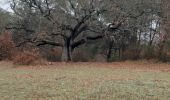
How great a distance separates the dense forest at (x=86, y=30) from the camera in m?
31.1

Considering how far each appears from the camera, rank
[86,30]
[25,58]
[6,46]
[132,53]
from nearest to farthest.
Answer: [25,58]
[6,46]
[132,53]
[86,30]

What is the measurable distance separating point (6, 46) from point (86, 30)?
7.30 metres

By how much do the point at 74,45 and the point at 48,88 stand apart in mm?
22160

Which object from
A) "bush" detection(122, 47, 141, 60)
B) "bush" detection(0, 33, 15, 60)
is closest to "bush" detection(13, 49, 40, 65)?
"bush" detection(0, 33, 15, 60)

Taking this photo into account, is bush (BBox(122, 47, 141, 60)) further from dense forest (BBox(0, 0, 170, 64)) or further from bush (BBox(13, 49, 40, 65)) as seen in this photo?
bush (BBox(13, 49, 40, 65))

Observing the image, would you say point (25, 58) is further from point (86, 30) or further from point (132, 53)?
point (132, 53)

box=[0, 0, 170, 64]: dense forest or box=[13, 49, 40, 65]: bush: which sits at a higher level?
box=[0, 0, 170, 64]: dense forest

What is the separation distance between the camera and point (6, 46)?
1315 inches

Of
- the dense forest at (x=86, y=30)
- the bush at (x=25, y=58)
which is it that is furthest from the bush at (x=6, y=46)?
the bush at (x=25, y=58)

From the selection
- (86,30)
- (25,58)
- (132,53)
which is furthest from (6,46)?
(132,53)

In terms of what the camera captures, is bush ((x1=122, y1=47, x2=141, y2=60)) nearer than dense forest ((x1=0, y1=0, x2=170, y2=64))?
No

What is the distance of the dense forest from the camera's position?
31.1 m

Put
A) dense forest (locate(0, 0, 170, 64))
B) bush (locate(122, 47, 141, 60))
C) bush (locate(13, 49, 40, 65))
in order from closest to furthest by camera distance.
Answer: bush (locate(13, 49, 40, 65))
dense forest (locate(0, 0, 170, 64))
bush (locate(122, 47, 141, 60))

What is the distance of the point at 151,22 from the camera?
107 feet
